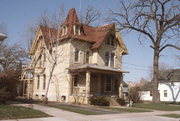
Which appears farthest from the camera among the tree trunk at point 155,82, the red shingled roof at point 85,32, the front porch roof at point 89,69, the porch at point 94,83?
the tree trunk at point 155,82

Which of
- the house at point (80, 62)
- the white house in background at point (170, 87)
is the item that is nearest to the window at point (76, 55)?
the house at point (80, 62)

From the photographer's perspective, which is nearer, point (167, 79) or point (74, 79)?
point (74, 79)

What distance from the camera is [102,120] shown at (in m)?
12.7

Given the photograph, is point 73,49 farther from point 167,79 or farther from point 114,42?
point 167,79

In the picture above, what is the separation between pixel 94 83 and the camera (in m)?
28.0

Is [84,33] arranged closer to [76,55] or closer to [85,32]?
[85,32]

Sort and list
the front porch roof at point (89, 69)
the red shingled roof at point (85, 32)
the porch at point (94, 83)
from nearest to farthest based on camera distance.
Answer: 1. the front porch roof at point (89, 69)
2. the porch at point (94, 83)
3. the red shingled roof at point (85, 32)

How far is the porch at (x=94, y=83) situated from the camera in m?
25.0

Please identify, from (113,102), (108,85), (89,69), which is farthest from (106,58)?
(113,102)

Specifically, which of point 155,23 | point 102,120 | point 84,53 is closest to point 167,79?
point 155,23

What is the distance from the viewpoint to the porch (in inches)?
983

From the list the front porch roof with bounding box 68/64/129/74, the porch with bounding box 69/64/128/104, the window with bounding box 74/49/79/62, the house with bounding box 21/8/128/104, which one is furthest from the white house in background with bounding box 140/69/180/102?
the front porch roof with bounding box 68/64/129/74

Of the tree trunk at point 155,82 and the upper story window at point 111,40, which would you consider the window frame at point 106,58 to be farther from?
the tree trunk at point 155,82

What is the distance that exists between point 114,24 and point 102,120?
62.1 feet
